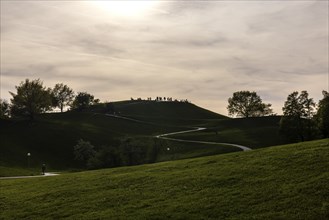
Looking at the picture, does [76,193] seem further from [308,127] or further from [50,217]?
[308,127]

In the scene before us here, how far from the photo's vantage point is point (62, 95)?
180 m

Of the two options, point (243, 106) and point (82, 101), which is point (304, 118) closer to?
point (243, 106)

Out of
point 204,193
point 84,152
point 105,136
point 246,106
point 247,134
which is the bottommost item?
point 204,193

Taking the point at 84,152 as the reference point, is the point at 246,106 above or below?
above

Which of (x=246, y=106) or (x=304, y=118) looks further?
(x=246, y=106)

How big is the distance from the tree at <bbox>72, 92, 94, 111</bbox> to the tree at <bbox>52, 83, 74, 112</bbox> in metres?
3.46

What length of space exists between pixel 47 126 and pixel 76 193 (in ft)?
375

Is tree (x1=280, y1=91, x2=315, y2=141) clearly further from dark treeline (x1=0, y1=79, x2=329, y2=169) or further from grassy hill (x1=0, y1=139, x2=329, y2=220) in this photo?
grassy hill (x1=0, y1=139, x2=329, y2=220)

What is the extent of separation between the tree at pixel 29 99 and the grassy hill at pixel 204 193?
10450 cm

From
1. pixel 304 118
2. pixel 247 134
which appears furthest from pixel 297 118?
pixel 247 134

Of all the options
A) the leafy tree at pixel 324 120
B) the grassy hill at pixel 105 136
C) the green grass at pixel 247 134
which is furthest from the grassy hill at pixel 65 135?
the leafy tree at pixel 324 120

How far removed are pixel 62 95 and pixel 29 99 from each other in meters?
46.4

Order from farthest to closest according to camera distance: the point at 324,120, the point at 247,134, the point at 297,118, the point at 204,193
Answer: the point at 247,134
the point at 297,118
the point at 324,120
the point at 204,193

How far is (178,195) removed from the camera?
2422 centimetres
